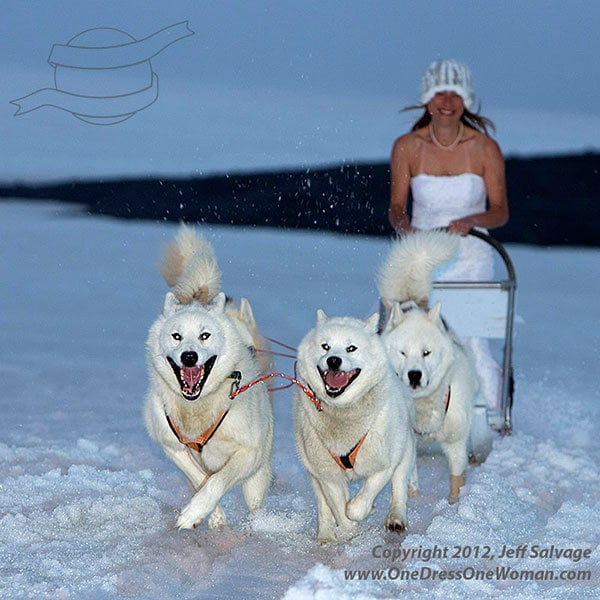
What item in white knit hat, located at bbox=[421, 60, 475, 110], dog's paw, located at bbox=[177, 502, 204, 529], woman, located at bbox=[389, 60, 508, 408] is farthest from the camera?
woman, located at bbox=[389, 60, 508, 408]

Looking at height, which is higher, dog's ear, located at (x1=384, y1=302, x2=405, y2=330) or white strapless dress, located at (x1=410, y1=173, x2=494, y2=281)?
white strapless dress, located at (x1=410, y1=173, x2=494, y2=281)

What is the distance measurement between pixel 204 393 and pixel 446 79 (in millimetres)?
2400

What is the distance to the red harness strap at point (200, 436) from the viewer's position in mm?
4477

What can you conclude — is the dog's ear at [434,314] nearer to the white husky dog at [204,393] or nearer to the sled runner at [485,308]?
the sled runner at [485,308]

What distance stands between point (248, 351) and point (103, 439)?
5.29ft

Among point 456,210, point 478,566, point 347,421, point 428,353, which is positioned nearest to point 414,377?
point 428,353

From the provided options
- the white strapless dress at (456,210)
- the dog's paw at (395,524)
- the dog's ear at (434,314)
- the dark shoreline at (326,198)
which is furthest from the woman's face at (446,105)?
the dark shoreline at (326,198)

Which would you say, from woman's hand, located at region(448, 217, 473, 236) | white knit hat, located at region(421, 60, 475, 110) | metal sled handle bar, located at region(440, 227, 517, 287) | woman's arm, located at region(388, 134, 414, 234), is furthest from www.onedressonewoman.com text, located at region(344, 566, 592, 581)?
white knit hat, located at region(421, 60, 475, 110)

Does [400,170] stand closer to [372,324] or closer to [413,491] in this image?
[413,491]

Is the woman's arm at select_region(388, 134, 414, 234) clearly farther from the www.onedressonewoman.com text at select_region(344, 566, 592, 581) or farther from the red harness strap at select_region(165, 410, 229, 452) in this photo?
the www.onedressonewoman.com text at select_region(344, 566, 592, 581)

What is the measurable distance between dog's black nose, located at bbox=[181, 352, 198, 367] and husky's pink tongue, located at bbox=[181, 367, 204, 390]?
0.09 meters

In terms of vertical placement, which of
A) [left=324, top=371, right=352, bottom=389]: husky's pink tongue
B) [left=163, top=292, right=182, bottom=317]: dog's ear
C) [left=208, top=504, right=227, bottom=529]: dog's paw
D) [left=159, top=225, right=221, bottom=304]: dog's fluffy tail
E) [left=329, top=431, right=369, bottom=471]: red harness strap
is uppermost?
[left=159, top=225, right=221, bottom=304]: dog's fluffy tail

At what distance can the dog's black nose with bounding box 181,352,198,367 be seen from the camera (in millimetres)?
4293

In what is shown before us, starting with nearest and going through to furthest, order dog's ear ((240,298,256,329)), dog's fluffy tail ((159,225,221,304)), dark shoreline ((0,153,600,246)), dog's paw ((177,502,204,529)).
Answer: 1. dog's paw ((177,502,204,529))
2. dog's fluffy tail ((159,225,221,304))
3. dog's ear ((240,298,256,329))
4. dark shoreline ((0,153,600,246))
